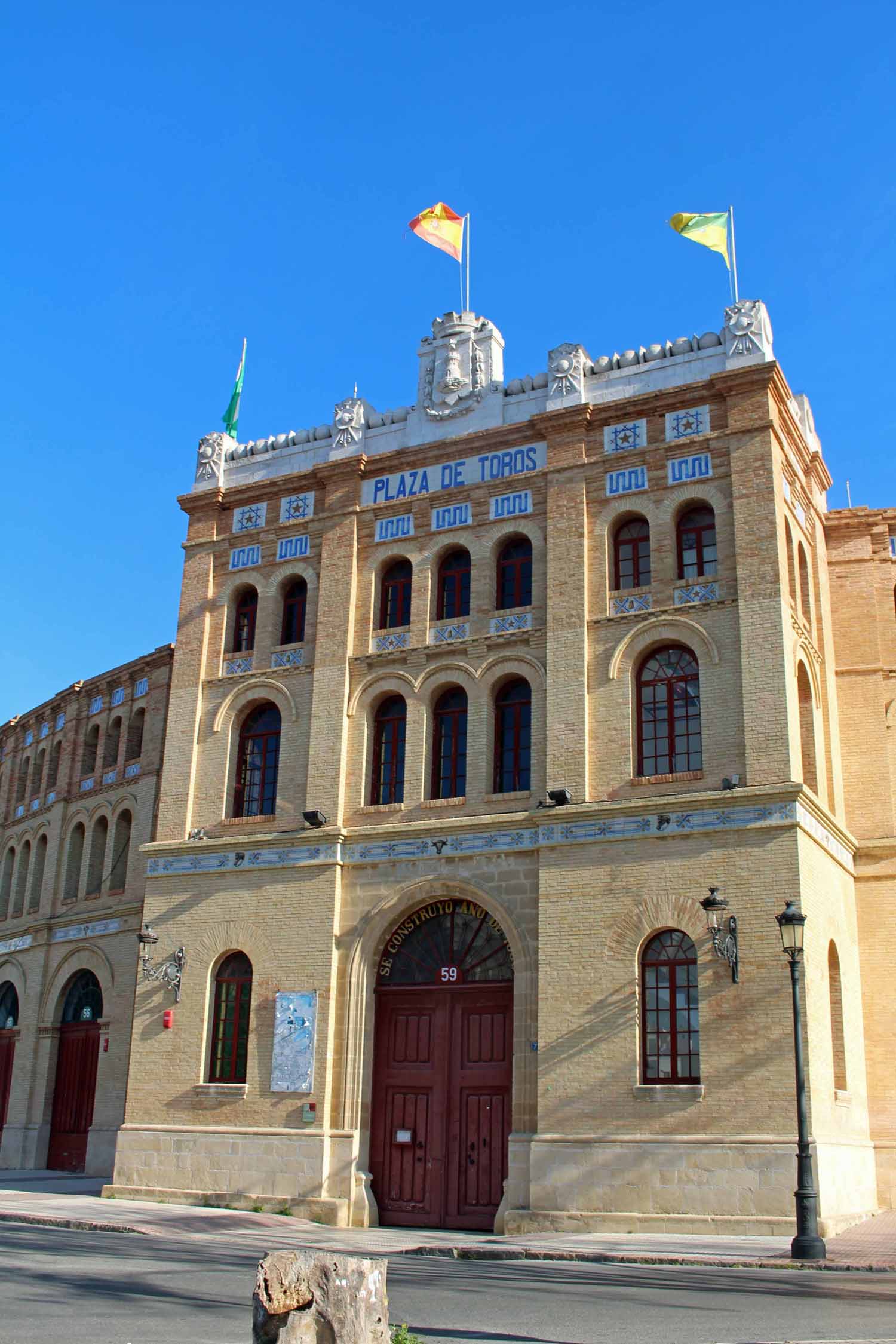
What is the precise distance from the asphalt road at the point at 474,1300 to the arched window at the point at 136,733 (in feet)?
52.9

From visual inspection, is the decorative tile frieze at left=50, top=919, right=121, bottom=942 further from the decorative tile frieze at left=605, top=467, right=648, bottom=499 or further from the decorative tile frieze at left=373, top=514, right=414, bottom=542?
→ the decorative tile frieze at left=605, top=467, right=648, bottom=499

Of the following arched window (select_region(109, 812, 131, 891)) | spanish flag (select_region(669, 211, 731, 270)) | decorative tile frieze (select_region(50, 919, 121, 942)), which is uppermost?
spanish flag (select_region(669, 211, 731, 270))

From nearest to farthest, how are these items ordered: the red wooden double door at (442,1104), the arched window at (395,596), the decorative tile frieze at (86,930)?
the red wooden double door at (442,1104), the arched window at (395,596), the decorative tile frieze at (86,930)

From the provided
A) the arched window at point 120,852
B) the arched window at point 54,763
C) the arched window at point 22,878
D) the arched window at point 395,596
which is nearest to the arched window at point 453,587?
the arched window at point 395,596

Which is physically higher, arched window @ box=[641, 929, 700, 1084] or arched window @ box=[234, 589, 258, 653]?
arched window @ box=[234, 589, 258, 653]

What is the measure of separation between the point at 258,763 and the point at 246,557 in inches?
166

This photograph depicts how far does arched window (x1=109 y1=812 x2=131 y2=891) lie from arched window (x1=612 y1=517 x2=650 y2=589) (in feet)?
46.1

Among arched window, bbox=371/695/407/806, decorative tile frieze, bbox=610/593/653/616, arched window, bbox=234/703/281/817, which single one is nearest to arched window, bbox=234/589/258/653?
arched window, bbox=234/703/281/817

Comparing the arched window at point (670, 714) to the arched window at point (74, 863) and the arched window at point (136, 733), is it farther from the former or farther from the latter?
the arched window at point (74, 863)

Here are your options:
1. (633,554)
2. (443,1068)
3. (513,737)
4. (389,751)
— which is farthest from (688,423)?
(443,1068)

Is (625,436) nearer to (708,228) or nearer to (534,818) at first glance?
(708,228)

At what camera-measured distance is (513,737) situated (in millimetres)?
22703

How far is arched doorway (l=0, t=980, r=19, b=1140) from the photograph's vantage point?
3241 centimetres

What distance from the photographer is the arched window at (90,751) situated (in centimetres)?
3350
